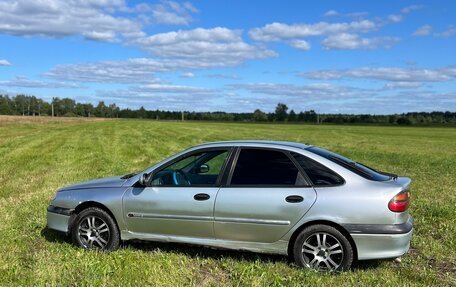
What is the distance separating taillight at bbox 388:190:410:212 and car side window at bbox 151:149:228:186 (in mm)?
2008

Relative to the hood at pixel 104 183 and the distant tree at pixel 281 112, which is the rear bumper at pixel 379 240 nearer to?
the hood at pixel 104 183

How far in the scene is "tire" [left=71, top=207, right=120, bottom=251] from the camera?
6.11 metres

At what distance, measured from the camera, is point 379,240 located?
5.12 meters

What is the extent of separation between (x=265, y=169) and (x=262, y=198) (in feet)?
1.29

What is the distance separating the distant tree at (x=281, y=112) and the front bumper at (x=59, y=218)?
134592 millimetres

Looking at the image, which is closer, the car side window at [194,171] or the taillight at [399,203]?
the taillight at [399,203]

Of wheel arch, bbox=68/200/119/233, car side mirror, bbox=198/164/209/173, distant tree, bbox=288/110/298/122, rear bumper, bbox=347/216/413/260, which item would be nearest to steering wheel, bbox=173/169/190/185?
car side mirror, bbox=198/164/209/173

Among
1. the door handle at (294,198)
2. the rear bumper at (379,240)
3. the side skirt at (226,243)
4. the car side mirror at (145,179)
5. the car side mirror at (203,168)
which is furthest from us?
the car side mirror at (203,168)

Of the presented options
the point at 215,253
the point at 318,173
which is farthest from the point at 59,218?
the point at 318,173

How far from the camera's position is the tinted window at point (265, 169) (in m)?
5.53

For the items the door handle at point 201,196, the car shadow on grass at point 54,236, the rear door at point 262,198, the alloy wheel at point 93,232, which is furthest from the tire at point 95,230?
the rear door at point 262,198

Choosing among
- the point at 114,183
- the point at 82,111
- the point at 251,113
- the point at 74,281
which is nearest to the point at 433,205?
the point at 114,183

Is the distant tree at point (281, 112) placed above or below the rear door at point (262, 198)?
above

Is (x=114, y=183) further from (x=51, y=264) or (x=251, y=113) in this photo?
(x=251, y=113)
